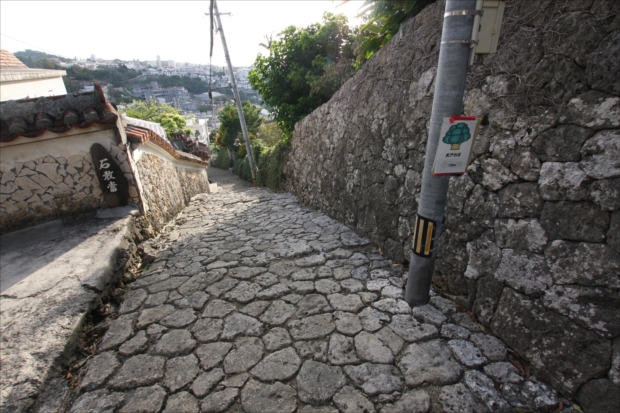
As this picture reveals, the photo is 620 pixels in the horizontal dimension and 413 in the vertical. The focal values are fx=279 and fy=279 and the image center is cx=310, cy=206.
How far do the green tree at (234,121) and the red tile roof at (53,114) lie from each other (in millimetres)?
23247

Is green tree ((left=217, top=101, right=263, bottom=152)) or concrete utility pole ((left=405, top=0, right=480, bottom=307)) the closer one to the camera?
concrete utility pole ((left=405, top=0, right=480, bottom=307))

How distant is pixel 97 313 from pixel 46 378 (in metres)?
0.89

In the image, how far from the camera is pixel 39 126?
13.9 ft

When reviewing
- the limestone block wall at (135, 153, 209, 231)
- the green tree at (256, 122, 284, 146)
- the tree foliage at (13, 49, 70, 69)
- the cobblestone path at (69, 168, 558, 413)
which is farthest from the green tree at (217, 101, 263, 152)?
the cobblestone path at (69, 168, 558, 413)

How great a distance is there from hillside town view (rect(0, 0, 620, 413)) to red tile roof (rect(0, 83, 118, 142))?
3cm

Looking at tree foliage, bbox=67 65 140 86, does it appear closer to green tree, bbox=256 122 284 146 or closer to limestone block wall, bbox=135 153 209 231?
green tree, bbox=256 122 284 146

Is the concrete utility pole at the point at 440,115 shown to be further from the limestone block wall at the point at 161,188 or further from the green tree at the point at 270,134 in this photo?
the green tree at the point at 270,134

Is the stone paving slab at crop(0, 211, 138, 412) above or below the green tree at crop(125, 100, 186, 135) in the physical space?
below

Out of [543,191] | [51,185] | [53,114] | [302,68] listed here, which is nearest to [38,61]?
[302,68]

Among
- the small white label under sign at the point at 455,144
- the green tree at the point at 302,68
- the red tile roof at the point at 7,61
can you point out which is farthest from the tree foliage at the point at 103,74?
the small white label under sign at the point at 455,144

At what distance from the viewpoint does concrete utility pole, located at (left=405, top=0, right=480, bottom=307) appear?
6.54 ft

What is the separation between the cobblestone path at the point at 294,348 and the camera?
83.3 inches

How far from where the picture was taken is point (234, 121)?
Result: 27.8 meters

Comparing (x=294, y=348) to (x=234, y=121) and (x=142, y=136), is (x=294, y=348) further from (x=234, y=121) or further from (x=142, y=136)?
(x=234, y=121)
